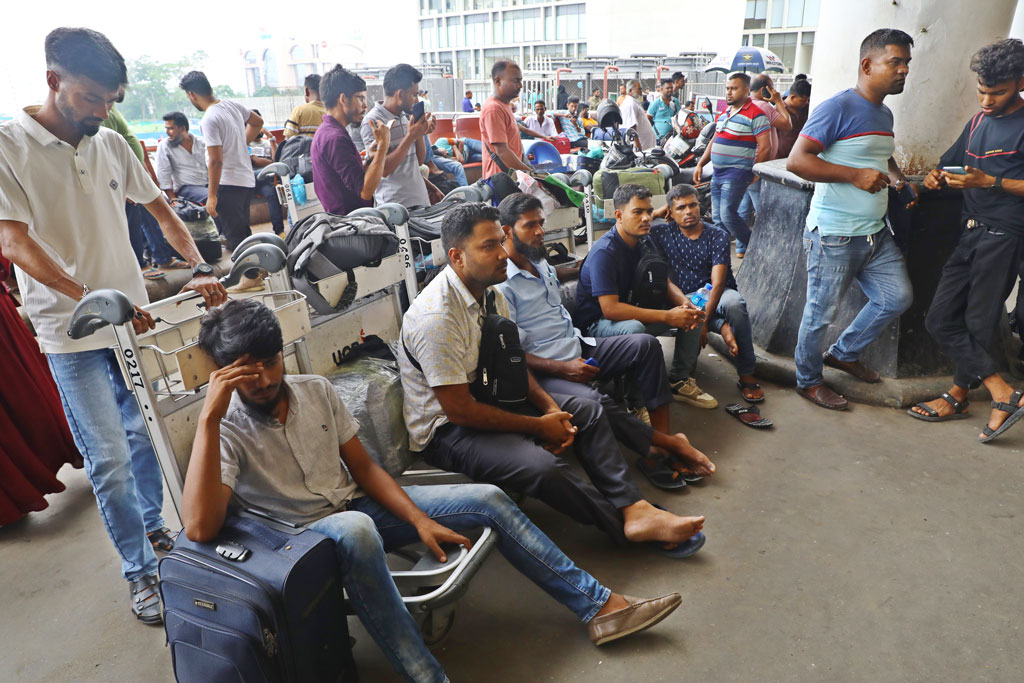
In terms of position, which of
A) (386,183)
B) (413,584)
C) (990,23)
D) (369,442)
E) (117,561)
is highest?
(990,23)

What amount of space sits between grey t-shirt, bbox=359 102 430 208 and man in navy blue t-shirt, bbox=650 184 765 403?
161 centimetres

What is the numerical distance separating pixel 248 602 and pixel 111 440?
1.12 metres

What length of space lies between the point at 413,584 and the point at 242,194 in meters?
5.05

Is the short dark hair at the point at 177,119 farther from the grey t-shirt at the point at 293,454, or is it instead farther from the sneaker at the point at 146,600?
the grey t-shirt at the point at 293,454

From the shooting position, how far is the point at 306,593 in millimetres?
1760

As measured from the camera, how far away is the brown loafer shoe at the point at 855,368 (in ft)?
13.2

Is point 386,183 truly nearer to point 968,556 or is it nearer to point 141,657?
point 141,657

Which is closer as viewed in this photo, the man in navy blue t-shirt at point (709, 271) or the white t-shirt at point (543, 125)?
the man in navy blue t-shirt at point (709, 271)

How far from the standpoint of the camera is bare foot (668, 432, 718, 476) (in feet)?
10.6

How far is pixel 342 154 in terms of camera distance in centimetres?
402

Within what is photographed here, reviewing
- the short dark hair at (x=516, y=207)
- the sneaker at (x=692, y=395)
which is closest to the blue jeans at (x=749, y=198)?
the sneaker at (x=692, y=395)

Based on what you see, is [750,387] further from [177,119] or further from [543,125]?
[543,125]

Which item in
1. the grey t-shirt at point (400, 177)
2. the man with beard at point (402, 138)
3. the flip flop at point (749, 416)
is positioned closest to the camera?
the flip flop at point (749, 416)

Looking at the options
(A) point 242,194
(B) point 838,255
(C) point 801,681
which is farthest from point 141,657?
(A) point 242,194
